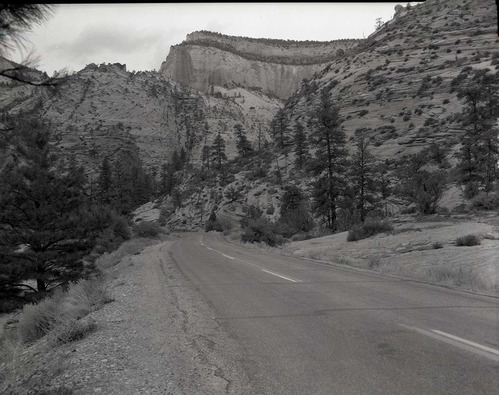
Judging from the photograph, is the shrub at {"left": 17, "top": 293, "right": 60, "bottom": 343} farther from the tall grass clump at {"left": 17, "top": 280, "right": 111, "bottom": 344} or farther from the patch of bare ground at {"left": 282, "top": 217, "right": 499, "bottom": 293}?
the patch of bare ground at {"left": 282, "top": 217, "right": 499, "bottom": 293}

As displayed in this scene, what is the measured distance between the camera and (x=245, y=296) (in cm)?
1020

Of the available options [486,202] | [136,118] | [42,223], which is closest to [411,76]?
[486,202]

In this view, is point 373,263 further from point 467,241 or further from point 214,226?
point 214,226

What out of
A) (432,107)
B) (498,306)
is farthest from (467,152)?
(498,306)

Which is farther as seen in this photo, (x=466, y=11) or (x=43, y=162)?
(x=466, y=11)

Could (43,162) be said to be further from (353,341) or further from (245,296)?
(353,341)

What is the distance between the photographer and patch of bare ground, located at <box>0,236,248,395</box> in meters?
4.67

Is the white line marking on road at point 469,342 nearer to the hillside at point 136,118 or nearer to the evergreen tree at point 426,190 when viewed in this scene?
the evergreen tree at point 426,190

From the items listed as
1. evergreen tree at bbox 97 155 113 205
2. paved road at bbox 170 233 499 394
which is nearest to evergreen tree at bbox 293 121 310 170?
evergreen tree at bbox 97 155 113 205

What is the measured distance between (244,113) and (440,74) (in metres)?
89.8

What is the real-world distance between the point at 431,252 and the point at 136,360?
555 inches

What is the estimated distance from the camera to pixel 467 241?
1612cm

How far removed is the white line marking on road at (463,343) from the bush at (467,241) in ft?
36.7

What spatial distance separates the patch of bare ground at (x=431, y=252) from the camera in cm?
1237
